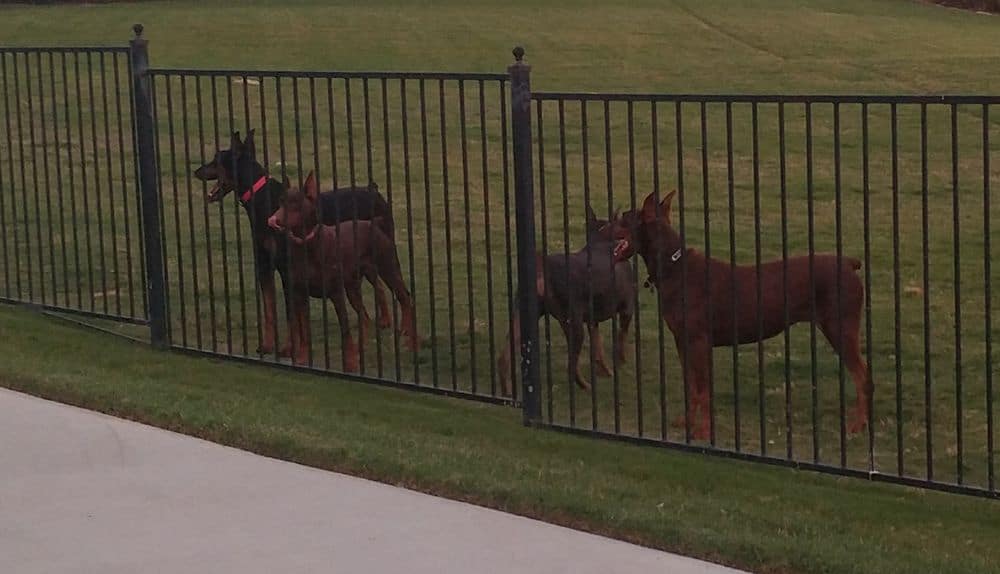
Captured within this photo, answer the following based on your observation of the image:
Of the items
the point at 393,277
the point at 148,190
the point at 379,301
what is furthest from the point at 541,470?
the point at 148,190

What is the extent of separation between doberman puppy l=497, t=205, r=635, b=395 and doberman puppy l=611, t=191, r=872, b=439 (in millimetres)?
406

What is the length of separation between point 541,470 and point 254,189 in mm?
Answer: 3676

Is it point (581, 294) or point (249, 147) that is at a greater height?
point (249, 147)

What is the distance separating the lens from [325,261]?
9242mm

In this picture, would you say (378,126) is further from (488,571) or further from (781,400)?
(488,571)

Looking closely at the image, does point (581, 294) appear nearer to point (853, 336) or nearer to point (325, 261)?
point (325, 261)

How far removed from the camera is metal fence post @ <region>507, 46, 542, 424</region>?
762cm

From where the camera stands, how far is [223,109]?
22078 millimetres

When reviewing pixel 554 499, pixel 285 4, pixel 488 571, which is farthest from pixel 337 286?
pixel 285 4

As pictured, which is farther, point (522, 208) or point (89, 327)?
point (89, 327)

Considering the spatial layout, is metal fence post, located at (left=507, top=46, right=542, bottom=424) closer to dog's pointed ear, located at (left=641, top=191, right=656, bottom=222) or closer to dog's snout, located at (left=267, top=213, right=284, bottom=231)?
dog's pointed ear, located at (left=641, top=191, right=656, bottom=222)

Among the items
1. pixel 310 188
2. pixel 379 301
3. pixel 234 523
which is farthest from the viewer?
pixel 379 301

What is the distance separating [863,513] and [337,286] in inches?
151

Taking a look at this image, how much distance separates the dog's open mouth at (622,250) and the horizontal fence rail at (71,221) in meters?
2.80
